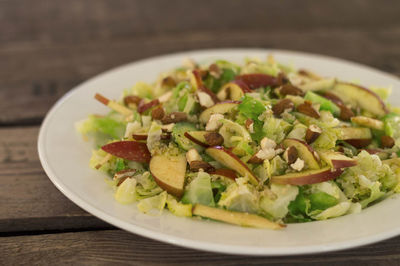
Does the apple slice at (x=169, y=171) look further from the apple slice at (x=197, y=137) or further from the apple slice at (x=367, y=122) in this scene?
the apple slice at (x=367, y=122)

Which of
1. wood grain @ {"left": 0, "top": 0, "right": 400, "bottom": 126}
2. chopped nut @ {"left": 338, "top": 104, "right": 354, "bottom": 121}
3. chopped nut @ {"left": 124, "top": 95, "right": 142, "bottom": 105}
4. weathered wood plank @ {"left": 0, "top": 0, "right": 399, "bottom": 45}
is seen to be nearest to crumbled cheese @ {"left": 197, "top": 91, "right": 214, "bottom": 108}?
chopped nut @ {"left": 124, "top": 95, "right": 142, "bottom": 105}

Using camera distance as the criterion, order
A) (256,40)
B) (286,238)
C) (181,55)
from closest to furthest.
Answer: (286,238), (181,55), (256,40)

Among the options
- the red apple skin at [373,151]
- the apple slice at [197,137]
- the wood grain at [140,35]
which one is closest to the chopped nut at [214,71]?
the apple slice at [197,137]

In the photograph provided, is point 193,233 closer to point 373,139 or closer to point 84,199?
point 84,199

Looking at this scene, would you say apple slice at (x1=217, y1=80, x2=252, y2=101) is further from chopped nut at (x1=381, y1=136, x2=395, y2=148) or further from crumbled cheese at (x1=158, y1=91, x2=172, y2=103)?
chopped nut at (x1=381, y1=136, x2=395, y2=148)

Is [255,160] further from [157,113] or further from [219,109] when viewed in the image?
A: [157,113]

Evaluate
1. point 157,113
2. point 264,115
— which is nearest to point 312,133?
point 264,115

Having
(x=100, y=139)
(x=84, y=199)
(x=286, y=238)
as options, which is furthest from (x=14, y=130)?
(x=286, y=238)
